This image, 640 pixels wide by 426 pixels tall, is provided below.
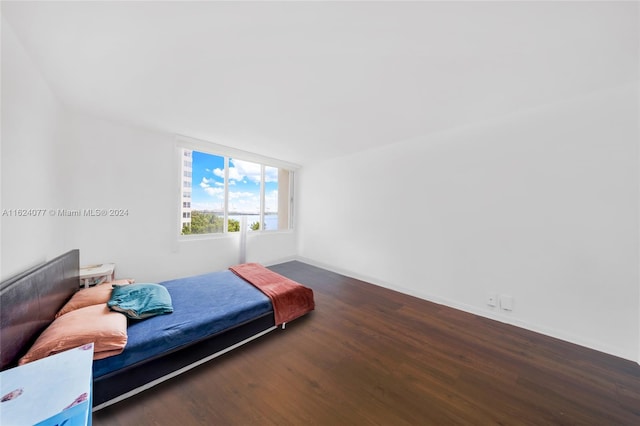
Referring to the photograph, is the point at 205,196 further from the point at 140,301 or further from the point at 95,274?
the point at 140,301

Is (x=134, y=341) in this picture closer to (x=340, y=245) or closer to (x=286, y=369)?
(x=286, y=369)

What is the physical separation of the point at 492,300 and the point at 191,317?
336 centimetres

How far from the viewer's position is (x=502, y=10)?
3.95ft

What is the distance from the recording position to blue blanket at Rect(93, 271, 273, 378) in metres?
1.46

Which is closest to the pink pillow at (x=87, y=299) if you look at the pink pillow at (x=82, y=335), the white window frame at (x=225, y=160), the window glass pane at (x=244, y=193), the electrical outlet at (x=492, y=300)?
the pink pillow at (x=82, y=335)

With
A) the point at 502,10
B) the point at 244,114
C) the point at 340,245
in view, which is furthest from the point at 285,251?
the point at 502,10

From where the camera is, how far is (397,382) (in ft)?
5.24

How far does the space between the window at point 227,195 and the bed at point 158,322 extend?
1.46 m

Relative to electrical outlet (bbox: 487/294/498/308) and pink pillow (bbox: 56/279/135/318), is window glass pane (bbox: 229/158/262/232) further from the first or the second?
electrical outlet (bbox: 487/294/498/308)

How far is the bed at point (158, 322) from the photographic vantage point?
1.23 m

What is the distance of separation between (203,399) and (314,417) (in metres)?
0.78

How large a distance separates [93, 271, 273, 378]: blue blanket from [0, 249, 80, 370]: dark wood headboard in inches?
15.8

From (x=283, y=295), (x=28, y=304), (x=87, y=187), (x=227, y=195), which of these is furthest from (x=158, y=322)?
(x=227, y=195)

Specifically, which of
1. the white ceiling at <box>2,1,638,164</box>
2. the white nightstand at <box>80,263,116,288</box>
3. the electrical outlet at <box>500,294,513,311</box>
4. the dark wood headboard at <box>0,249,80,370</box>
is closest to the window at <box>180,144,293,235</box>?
the white nightstand at <box>80,263,116,288</box>
